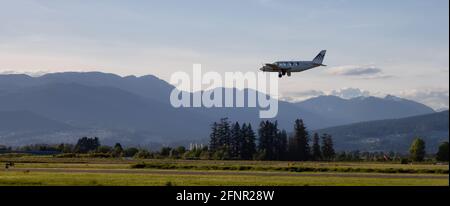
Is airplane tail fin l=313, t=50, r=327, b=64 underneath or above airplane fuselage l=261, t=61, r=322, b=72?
above

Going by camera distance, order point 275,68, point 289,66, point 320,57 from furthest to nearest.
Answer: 1. point 320,57
2. point 289,66
3. point 275,68

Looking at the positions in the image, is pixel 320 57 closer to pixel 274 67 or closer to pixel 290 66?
pixel 290 66

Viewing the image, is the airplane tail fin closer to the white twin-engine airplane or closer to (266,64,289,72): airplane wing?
the white twin-engine airplane

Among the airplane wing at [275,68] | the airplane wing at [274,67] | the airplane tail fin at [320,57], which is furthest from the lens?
the airplane tail fin at [320,57]

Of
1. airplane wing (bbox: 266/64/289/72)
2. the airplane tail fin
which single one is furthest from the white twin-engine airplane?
the airplane tail fin

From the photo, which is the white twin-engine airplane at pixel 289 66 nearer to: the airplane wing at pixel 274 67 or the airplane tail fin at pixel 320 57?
the airplane wing at pixel 274 67

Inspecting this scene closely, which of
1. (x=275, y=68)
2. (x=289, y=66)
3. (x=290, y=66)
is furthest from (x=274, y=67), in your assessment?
(x=290, y=66)

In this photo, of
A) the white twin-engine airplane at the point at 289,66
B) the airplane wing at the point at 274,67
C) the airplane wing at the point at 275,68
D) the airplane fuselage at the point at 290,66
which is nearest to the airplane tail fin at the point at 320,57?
the white twin-engine airplane at the point at 289,66

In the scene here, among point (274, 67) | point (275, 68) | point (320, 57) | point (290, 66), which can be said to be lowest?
point (275, 68)

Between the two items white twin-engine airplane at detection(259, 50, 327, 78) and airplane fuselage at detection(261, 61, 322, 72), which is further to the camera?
airplane fuselage at detection(261, 61, 322, 72)
